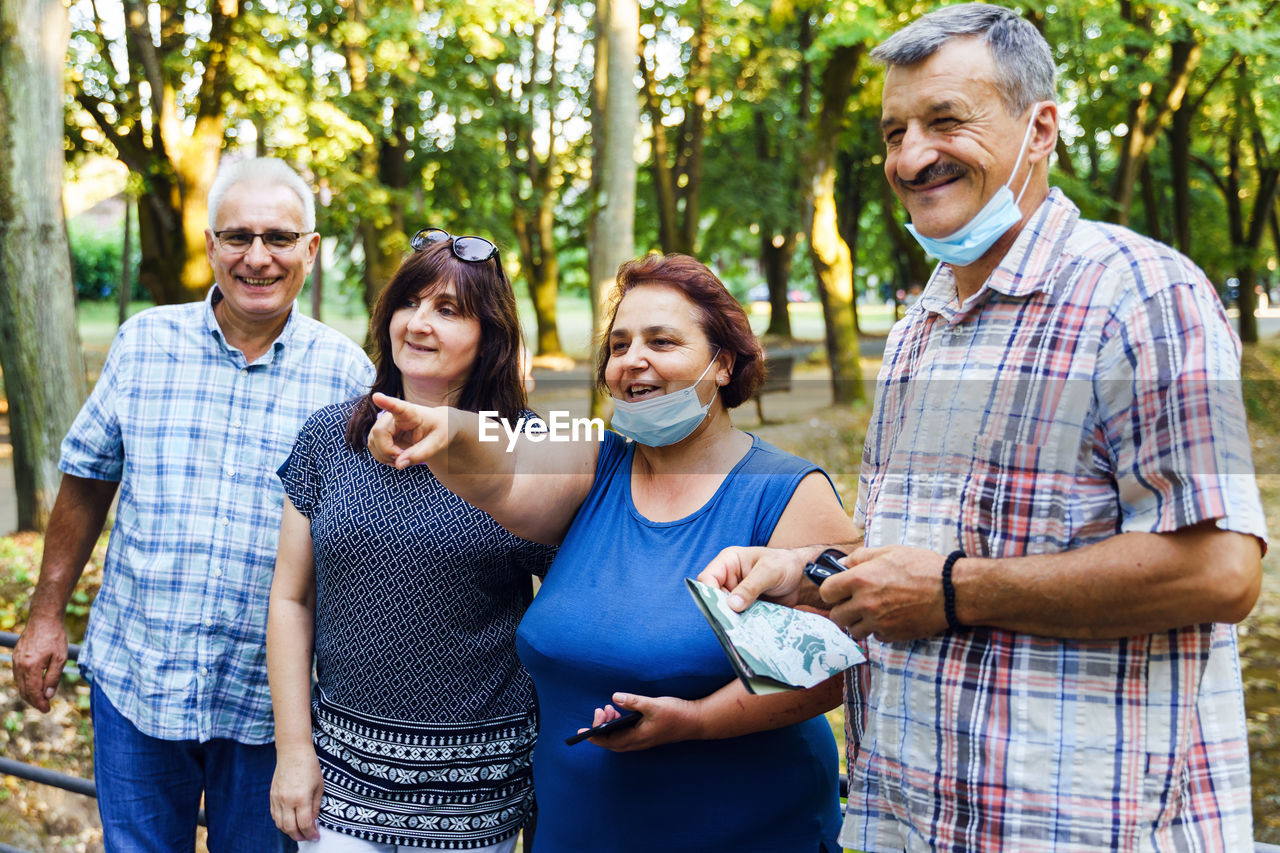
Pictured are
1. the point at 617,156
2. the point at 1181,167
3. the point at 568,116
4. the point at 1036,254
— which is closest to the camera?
the point at 1036,254

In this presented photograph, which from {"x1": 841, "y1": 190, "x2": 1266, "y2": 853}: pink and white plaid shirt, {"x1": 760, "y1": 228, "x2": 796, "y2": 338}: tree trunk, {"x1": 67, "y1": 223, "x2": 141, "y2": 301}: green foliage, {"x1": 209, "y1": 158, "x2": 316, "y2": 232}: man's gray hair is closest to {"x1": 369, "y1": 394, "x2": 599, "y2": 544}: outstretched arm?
{"x1": 841, "y1": 190, "x2": 1266, "y2": 853}: pink and white plaid shirt

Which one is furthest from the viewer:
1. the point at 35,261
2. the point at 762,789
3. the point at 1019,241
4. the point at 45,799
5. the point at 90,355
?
the point at 90,355

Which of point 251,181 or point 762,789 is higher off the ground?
point 251,181

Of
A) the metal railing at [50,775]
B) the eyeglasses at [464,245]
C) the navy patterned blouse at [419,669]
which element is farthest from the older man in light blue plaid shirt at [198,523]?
the eyeglasses at [464,245]

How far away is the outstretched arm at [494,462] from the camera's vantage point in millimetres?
1966

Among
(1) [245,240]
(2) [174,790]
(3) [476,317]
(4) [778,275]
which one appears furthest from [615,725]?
(4) [778,275]

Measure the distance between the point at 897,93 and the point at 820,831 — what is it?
61.1 inches

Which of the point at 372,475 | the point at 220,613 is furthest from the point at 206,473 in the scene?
the point at 372,475

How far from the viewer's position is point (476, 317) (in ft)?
8.76

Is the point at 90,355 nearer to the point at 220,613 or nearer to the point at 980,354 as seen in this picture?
the point at 220,613

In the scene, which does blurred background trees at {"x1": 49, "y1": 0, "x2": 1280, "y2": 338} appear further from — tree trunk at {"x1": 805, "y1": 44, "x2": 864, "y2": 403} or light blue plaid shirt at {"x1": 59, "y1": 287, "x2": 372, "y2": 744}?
light blue plaid shirt at {"x1": 59, "y1": 287, "x2": 372, "y2": 744}

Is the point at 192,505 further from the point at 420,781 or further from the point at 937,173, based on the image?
the point at 937,173

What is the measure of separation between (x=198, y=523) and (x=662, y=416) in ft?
4.67

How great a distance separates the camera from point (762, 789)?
2338 millimetres
